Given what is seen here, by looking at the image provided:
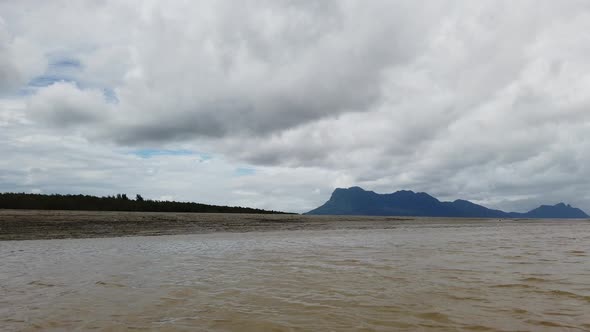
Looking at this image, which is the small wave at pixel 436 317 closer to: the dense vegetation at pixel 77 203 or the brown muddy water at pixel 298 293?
the brown muddy water at pixel 298 293

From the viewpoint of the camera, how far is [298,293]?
8.18 meters

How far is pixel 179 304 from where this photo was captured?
24.2 ft

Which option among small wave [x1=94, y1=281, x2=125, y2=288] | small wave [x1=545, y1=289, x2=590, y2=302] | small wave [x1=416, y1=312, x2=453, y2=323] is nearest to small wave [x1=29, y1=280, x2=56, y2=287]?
small wave [x1=94, y1=281, x2=125, y2=288]

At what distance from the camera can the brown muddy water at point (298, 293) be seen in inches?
238

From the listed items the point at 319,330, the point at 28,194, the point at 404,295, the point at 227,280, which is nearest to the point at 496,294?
the point at 404,295

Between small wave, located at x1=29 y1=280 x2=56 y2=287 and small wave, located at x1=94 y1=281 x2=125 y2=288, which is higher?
small wave, located at x1=94 y1=281 x2=125 y2=288

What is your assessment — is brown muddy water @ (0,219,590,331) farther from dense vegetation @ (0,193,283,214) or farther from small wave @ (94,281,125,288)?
dense vegetation @ (0,193,283,214)

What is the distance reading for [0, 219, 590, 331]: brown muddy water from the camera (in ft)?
19.8

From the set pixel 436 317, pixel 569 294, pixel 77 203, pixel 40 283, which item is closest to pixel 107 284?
pixel 40 283

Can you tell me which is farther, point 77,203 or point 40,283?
point 77,203

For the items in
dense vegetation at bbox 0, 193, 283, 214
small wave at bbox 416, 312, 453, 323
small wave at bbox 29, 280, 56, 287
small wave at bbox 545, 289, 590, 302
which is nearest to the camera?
small wave at bbox 416, 312, 453, 323

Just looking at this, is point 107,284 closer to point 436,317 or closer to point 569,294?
point 436,317

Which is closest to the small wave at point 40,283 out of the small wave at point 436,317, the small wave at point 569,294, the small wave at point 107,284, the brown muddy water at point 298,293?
the brown muddy water at point 298,293

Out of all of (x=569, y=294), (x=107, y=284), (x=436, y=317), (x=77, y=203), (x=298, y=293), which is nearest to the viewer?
(x=436, y=317)
